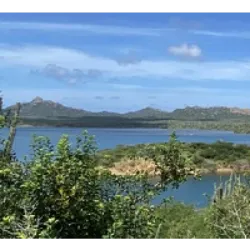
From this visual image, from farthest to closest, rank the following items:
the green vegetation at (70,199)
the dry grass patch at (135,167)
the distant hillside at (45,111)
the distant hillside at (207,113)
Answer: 1. the distant hillside at (207,113)
2. the distant hillside at (45,111)
3. the dry grass patch at (135,167)
4. the green vegetation at (70,199)

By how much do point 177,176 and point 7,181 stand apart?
73 cm

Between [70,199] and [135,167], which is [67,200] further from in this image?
[135,167]

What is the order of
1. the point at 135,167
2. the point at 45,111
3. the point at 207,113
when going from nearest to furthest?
the point at 135,167 → the point at 45,111 → the point at 207,113

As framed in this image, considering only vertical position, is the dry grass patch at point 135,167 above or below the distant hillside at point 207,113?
below

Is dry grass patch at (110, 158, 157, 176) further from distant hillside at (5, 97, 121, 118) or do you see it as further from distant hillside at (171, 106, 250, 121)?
distant hillside at (171, 106, 250, 121)

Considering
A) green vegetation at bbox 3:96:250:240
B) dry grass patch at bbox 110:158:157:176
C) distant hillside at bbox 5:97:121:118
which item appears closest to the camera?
green vegetation at bbox 3:96:250:240

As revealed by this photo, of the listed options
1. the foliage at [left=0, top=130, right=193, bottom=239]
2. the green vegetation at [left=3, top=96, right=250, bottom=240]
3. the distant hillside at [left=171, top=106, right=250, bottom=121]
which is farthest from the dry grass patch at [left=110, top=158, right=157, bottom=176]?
the distant hillside at [left=171, top=106, right=250, bottom=121]

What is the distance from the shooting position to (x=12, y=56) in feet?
7.74

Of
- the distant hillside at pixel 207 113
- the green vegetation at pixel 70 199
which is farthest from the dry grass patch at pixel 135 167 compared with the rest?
the distant hillside at pixel 207 113

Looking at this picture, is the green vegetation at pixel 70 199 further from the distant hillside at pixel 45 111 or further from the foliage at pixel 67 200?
the distant hillside at pixel 45 111

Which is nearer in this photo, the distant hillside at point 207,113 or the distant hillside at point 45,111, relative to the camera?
the distant hillside at point 45,111

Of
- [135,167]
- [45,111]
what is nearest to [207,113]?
[45,111]
